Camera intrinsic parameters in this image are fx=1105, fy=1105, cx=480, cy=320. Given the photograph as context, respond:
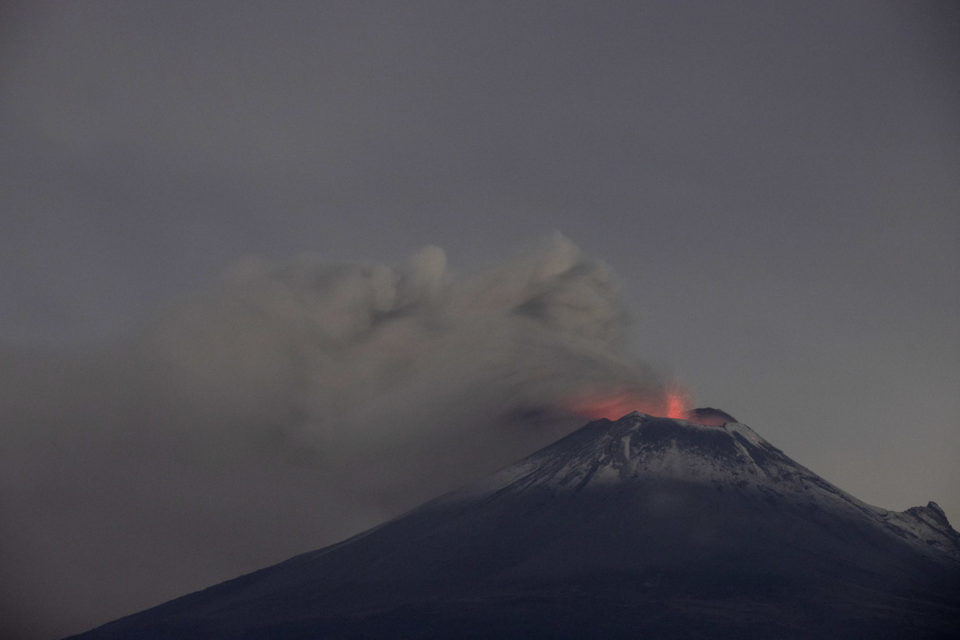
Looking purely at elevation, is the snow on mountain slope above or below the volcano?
above

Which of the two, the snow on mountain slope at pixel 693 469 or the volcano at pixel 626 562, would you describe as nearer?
the volcano at pixel 626 562

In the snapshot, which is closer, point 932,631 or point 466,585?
point 932,631

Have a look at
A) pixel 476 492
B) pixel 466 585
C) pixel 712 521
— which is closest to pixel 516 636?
pixel 466 585

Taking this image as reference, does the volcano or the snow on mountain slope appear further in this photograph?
the snow on mountain slope

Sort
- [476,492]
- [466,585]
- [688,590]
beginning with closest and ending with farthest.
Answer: [688,590], [466,585], [476,492]

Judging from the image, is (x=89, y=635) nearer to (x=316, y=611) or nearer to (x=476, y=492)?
(x=316, y=611)

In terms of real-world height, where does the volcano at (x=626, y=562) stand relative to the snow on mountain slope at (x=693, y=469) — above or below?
below

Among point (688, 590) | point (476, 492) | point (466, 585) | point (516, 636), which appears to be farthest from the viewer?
point (476, 492)

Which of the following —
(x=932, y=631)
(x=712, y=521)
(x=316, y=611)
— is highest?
(x=712, y=521)
